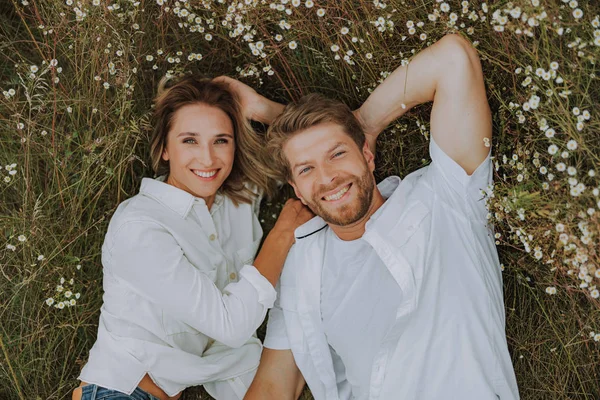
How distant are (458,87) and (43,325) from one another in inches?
131

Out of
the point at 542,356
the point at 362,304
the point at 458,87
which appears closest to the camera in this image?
the point at 458,87

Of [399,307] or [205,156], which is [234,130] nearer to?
[205,156]

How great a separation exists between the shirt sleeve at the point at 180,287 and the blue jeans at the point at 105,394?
1.96 feet

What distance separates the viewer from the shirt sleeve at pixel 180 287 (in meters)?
3.89

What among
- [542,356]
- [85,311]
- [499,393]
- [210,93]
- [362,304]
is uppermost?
[210,93]

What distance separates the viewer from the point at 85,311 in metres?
4.71

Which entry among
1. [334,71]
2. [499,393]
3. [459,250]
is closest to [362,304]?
[459,250]

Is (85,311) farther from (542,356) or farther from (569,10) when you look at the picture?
(569,10)

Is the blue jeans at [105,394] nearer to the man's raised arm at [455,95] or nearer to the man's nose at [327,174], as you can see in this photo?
the man's nose at [327,174]

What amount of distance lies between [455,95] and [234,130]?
167 centimetres

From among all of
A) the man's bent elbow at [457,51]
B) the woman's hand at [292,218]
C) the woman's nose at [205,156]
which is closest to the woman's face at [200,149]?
the woman's nose at [205,156]

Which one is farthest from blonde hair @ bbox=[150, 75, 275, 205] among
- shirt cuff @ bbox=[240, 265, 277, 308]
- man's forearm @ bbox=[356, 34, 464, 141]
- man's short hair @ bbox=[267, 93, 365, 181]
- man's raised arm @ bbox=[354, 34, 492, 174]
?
man's raised arm @ bbox=[354, 34, 492, 174]

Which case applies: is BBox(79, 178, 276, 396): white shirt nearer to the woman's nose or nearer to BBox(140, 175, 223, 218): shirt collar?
BBox(140, 175, 223, 218): shirt collar

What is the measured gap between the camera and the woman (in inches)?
155
